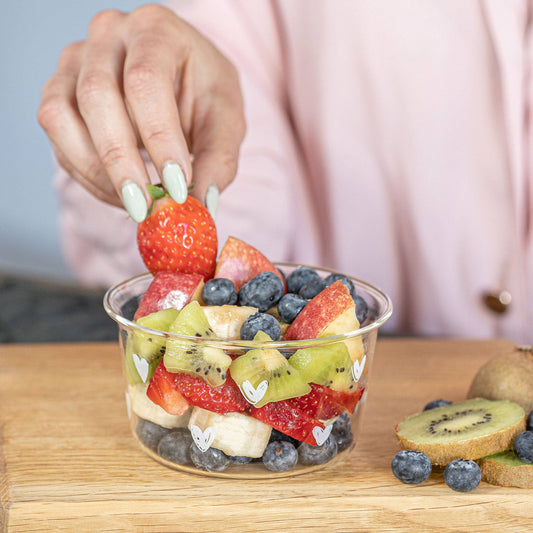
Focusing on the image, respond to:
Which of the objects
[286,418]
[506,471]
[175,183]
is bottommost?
[506,471]

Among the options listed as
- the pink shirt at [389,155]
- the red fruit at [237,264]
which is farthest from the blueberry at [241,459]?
the pink shirt at [389,155]

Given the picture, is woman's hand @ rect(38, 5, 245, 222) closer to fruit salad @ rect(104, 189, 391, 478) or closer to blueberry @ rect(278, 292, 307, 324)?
fruit salad @ rect(104, 189, 391, 478)

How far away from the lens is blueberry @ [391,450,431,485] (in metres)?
0.80

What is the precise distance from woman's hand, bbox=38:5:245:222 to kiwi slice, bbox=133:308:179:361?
0.57 feet

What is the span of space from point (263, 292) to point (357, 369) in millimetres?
146

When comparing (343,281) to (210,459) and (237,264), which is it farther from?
(210,459)

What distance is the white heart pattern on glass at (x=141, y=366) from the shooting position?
31.5 inches

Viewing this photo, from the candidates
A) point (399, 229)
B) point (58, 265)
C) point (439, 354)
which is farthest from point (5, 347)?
point (58, 265)

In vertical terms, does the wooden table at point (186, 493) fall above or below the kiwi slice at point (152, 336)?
below

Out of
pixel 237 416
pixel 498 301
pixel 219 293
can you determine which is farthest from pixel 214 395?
pixel 498 301

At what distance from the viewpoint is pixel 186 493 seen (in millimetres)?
793

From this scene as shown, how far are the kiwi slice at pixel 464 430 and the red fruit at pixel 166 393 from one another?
0.28 metres

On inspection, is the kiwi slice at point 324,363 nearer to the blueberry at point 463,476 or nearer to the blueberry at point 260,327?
the blueberry at point 260,327

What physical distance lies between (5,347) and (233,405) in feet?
2.28
